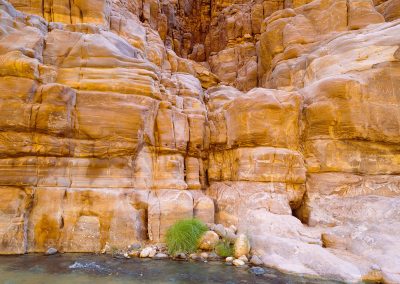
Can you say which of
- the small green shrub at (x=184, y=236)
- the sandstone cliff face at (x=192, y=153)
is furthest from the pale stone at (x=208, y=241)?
the sandstone cliff face at (x=192, y=153)

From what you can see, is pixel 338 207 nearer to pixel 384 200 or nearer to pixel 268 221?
pixel 384 200

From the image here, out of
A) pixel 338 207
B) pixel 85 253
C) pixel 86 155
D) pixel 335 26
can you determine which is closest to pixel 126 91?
pixel 86 155

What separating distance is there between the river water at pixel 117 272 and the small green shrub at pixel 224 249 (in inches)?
24.3

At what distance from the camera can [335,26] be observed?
2075cm

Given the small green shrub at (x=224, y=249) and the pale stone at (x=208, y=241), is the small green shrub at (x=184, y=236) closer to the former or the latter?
the pale stone at (x=208, y=241)

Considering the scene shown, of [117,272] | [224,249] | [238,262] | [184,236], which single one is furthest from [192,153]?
[117,272]

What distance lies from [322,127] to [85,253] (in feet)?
37.1

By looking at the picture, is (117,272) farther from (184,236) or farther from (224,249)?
(224,249)

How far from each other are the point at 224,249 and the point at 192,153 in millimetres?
5709

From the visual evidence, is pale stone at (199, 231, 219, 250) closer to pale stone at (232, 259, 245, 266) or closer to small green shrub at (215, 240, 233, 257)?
small green shrub at (215, 240, 233, 257)

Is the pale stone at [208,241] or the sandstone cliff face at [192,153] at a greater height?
the sandstone cliff face at [192,153]

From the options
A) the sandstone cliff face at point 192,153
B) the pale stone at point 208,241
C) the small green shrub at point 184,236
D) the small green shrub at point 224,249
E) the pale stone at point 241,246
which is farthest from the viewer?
the sandstone cliff face at point 192,153

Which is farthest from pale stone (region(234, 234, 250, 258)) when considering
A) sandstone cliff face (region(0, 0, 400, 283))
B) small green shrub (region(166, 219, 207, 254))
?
small green shrub (region(166, 219, 207, 254))

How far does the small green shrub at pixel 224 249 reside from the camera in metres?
11.2
